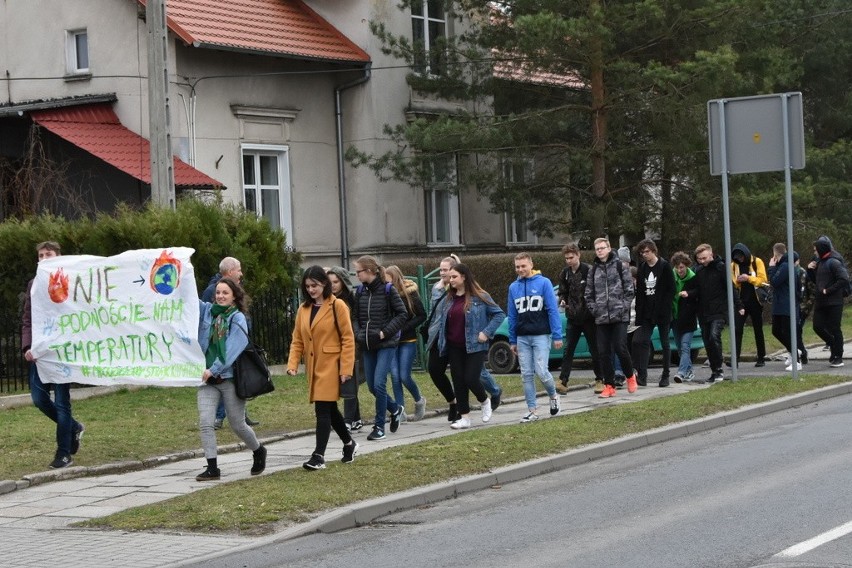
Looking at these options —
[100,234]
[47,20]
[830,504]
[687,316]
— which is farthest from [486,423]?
[47,20]

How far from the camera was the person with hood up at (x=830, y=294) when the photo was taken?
64.7 feet

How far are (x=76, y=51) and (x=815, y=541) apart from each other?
919 inches

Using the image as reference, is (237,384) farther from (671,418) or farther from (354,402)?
(671,418)

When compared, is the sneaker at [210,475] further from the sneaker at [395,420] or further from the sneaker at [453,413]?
the sneaker at [453,413]

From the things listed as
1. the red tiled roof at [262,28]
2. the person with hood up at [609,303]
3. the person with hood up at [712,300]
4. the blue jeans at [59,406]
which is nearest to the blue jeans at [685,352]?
the person with hood up at [712,300]

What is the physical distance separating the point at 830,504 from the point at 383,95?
2156 cm

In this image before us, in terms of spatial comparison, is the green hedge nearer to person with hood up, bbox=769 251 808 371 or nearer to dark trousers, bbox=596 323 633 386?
dark trousers, bbox=596 323 633 386

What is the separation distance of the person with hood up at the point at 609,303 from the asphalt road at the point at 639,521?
4483 millimetres

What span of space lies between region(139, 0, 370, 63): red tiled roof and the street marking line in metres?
19.5

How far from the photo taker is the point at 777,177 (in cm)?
3247

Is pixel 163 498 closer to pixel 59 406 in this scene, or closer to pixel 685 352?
pixel 59 406

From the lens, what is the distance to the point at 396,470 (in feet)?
36.8

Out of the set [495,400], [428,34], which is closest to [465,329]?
[495,400]

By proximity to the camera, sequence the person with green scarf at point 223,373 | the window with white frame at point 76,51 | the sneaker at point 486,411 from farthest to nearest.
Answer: the window with white frame at point 76,51 → the sneaker at point 486,411 → the person with green scarf at point 223,373
